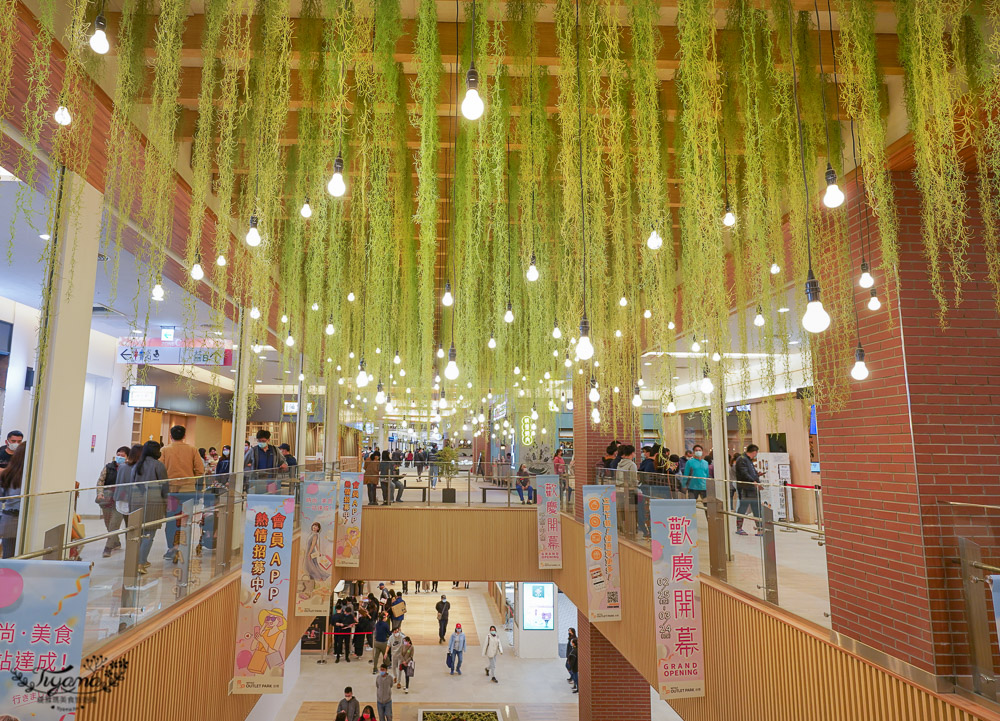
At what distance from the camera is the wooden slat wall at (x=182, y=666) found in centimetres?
319

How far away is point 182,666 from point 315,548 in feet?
10.1

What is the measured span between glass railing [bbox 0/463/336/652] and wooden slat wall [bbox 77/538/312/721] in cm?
10

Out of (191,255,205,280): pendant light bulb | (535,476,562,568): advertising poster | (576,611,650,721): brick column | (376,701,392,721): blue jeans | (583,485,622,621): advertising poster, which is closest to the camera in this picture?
(191,255,205,280): pendant light bulb

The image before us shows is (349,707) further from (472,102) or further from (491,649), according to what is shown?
(472,102)

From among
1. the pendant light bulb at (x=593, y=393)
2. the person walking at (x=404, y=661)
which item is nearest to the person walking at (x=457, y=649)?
the person walking at (x=404, y=661)

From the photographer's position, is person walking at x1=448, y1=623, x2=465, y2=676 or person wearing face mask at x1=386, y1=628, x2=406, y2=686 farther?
person walking at x1=448, y1=623, x2=465, y2=676

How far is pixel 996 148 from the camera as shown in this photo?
9.32ft

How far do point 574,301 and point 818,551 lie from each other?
7.90ft

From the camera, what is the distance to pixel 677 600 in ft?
15.5

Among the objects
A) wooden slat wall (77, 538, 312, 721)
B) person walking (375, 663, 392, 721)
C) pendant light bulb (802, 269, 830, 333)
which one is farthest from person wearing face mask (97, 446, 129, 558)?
person walking (375, 663, 392, 721)

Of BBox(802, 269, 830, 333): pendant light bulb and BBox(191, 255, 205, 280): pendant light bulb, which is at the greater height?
BBox(191, 255, 205, 280): pendant light bulb

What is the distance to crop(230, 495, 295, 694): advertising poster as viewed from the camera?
4688mm

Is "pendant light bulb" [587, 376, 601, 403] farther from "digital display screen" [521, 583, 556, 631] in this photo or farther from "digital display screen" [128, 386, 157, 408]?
"digital display screen" [521, 583, 556, 631]

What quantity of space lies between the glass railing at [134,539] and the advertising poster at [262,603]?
0.28 meters
